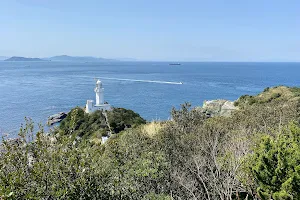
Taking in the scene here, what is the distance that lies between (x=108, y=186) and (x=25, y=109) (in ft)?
140

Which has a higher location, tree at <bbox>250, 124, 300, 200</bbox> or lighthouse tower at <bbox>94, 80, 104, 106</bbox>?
tree at <bbox>250, 124, 300, 200</bbox>

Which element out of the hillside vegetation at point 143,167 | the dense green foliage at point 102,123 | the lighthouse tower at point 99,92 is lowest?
the dense green foliage at point 102,123

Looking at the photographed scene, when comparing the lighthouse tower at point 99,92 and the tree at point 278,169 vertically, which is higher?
the tree at point 278,169

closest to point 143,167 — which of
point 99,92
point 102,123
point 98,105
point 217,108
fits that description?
point 102,123

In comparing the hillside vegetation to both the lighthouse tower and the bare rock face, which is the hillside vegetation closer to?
the bare rock face

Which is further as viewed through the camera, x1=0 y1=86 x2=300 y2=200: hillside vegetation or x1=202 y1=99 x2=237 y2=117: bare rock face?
x1=202 y1=99 x2=237 y2=117: bare rock face

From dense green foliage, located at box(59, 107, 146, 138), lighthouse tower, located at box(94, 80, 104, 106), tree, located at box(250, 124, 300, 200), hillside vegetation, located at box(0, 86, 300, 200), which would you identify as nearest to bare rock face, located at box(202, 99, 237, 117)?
dense green foliage, located at box(59, 107, 146, 138)

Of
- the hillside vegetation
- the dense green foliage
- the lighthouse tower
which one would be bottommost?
the dense green foliage

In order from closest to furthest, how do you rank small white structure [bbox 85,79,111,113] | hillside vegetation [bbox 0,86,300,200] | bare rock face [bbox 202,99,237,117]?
hillside vegetation [bbox 0,86,300,200], bare rock face [bbox 202,99,237,117], small white structure [bbox 85,79,111,113]

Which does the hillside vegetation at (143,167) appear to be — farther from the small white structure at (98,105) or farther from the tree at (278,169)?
the small white structure at (98,105)

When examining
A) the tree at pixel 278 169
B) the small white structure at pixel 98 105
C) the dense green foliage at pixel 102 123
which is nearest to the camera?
the tree at pixel 278 169

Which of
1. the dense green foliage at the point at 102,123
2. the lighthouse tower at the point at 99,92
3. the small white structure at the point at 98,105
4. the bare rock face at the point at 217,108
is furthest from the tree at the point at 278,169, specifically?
the lighthouse tower at the point at 99,92

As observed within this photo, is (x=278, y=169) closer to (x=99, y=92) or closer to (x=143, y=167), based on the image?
(x=143, y=167)

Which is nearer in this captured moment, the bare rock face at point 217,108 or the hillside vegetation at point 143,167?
the hillside vegetation at point 143,167
